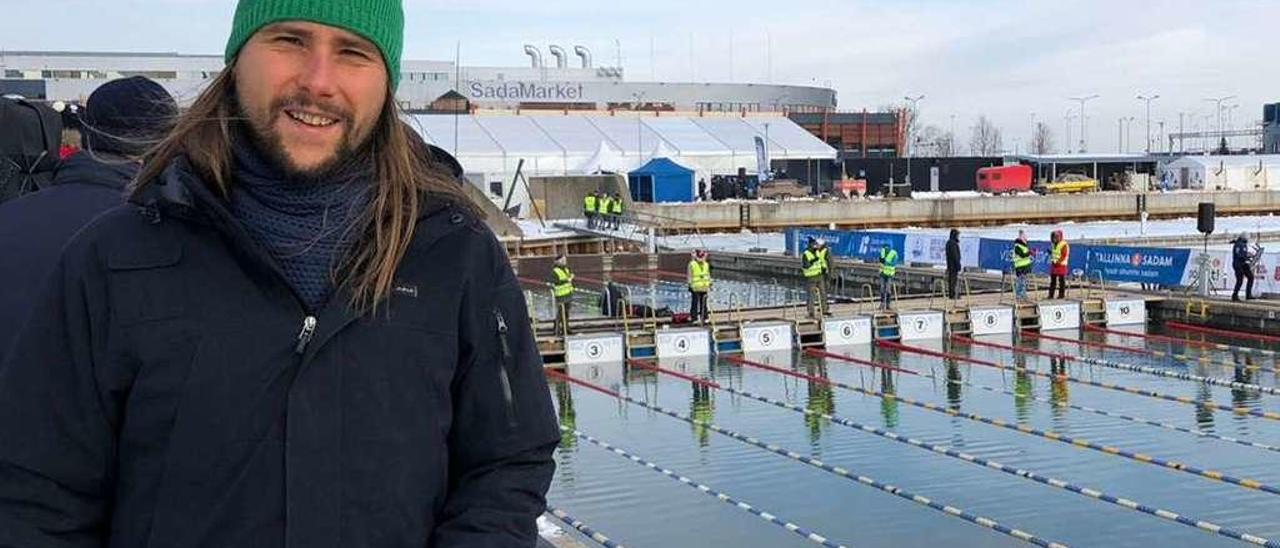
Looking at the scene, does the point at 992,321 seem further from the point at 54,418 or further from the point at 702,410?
the point at 54,418

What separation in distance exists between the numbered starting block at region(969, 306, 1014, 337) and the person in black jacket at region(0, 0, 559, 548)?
2027 centimetres

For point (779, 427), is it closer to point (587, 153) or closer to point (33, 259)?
point (33, 259)

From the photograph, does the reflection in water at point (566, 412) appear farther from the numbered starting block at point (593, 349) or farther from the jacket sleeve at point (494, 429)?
the jacket sleeve at point (494, 429)

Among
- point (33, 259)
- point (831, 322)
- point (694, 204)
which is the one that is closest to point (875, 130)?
point (694, 204)

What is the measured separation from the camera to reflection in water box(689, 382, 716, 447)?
1358cm

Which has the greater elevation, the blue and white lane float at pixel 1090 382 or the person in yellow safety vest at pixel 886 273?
the person in yellow safety vest at pixel 886 273

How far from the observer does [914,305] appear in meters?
22.8

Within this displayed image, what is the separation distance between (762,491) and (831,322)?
969 cm

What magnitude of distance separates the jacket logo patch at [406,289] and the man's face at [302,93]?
192 mm

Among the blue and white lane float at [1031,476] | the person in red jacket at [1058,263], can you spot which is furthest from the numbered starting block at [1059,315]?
the blue and white lane float at [1031,476]

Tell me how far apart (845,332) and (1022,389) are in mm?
4590

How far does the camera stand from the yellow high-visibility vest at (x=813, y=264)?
811 inches

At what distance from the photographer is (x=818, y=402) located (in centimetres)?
1554

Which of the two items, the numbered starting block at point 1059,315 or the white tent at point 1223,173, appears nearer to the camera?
the numbered starting block at point 1059,315
